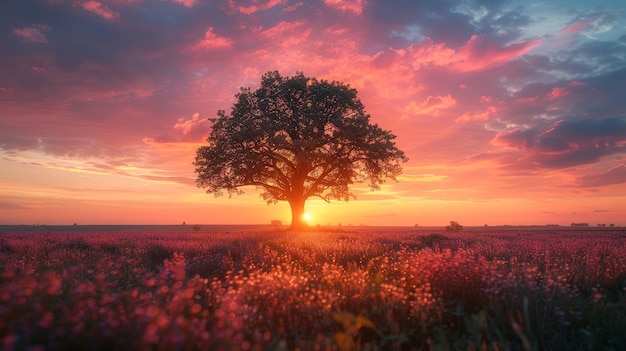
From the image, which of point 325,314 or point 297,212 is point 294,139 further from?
point 325,314

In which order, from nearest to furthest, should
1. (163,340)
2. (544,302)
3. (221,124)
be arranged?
1. (163,340)
2. (544,302)
3. (221,124)

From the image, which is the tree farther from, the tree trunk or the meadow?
the meadow

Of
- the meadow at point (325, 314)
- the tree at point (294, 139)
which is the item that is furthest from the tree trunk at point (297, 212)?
the meadow at point (325, 314)

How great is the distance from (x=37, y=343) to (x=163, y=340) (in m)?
1.00

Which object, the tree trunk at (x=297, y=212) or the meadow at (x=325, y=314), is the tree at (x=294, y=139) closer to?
the tree trunk at (x=297, y=212)

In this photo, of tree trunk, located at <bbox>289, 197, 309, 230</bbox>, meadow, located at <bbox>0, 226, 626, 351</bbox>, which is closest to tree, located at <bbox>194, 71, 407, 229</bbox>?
tree trunk, located at <bbox>289, 197, 309, 230</bbox>

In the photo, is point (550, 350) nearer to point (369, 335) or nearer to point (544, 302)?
point (544, 302)

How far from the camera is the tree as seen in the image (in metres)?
27.3

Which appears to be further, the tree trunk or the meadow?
the tree trunk

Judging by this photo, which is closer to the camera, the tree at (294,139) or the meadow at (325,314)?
the meadow at (325,314)

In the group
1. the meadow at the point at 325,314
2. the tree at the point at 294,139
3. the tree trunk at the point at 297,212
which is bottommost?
the meadow at the point at 325,314

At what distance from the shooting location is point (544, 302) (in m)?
5.12

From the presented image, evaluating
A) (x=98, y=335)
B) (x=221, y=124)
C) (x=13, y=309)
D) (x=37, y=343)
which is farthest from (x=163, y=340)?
(x=221, y=124)

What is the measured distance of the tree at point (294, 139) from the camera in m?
27.3
